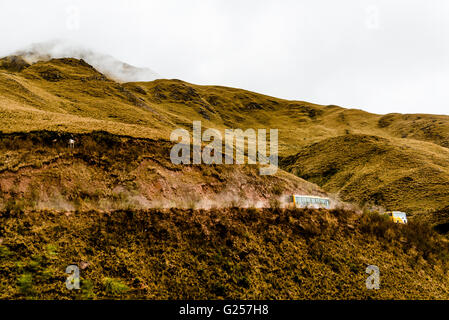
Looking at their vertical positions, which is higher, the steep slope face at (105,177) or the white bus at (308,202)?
the steep slope face at (105,177)

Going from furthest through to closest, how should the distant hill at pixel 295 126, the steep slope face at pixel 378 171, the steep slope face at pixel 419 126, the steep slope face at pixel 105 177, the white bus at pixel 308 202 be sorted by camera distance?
the steep slope face at pixel 419 126 < the steep slope face at pixel 378 171 < the distant hill at pixel 295 126 < the white bus at pixel 308 202 < the steep slope face at pixel 105 177

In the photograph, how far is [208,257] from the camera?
14.6 metres

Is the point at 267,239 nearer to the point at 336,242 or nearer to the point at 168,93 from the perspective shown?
the point at 336,242

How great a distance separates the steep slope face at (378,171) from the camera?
43.1 m

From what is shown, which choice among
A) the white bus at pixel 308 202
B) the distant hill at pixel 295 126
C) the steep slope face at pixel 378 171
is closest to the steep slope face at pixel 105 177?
the distant hill at pixel 295 126

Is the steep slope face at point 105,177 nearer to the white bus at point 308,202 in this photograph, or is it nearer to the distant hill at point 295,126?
the distant hill at point 295,126

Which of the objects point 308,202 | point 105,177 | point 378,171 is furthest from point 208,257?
point 378,171

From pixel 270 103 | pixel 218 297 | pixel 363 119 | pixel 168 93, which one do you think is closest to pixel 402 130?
pixel 363 119

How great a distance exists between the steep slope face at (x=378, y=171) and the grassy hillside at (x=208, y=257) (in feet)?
85.8

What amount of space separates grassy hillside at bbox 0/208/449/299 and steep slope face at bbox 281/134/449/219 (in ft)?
85.8

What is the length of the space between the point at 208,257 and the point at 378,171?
5257 cm

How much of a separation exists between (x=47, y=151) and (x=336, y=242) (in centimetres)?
2236

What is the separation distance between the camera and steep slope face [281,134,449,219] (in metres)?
43.1

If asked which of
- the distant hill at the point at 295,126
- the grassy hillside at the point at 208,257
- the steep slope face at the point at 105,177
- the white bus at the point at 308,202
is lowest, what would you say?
the grassy hillside at the point at 208,257
